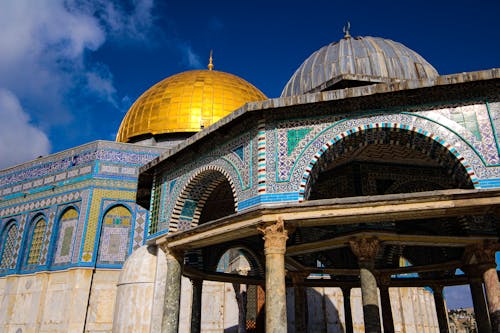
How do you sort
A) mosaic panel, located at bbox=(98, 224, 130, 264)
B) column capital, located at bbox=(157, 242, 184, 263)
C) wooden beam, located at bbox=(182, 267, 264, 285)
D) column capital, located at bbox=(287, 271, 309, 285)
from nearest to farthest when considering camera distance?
column capital, located at bbox=(157, 242, 184, 263), wooden beam, located at bbox=(182, 267, 264, 285), column capital, located at bbox=(287, 271, 309, 285), mosaic panel, located at bbox=(98, 224, 130, 264)

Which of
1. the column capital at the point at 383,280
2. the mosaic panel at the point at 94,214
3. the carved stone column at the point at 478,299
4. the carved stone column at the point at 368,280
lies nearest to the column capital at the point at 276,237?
the carved stone column at the point at 368,280

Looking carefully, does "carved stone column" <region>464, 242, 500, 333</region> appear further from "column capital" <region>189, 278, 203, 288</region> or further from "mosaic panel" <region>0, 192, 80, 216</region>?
"mosaic panel" <region>0, 192, 80, 216</region>

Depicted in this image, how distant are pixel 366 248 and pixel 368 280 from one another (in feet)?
2.09

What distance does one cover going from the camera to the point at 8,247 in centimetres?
1731

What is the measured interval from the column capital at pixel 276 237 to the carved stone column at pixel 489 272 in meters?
4.26

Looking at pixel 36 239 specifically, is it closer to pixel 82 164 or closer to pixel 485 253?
pixel 82 164

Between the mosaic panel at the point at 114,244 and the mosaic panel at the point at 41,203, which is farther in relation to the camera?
the mosaic panel at the point at 41,203

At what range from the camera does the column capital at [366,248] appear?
29.2 feet

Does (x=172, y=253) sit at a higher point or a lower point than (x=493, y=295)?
higher

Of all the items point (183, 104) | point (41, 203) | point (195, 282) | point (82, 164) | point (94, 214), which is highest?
point (183, 104)

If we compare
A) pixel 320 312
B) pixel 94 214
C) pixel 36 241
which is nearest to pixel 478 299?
pixel 320 312

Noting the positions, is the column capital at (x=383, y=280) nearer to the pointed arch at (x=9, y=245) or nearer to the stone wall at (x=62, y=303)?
the stone wall at (x=62, y=303)

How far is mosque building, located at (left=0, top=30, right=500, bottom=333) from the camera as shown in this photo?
278 inches

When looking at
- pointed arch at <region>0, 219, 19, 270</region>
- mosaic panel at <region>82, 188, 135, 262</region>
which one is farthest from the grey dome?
pointed arch at <region>0, 219, 19, 270</region>
